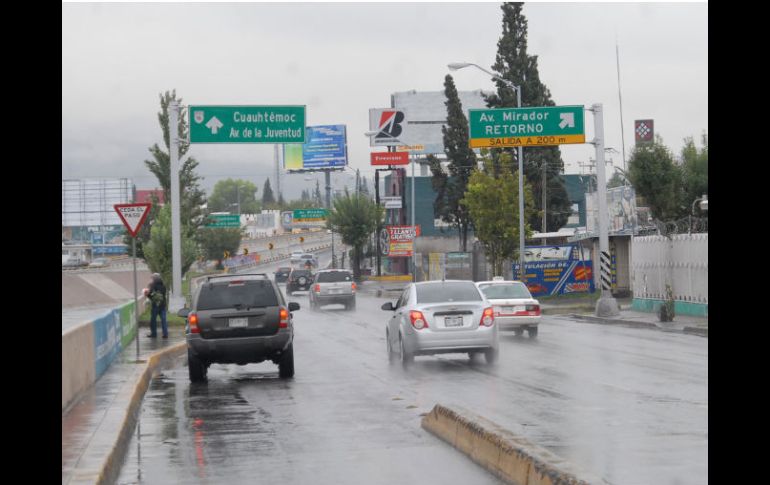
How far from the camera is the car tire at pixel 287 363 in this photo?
20000 millimetres

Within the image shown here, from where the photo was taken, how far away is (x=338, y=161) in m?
151

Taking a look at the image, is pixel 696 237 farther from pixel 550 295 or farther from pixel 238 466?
pixel 238 466

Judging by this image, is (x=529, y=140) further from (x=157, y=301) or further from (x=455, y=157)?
(x=455, y=157)

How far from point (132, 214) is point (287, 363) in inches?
236

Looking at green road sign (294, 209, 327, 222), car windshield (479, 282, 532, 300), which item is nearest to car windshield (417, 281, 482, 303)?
car windshield (479, 282, 532, 300)

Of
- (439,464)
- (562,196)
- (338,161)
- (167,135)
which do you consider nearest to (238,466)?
(439,464)

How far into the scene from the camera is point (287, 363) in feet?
66.2

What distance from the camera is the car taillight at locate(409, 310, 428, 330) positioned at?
21.1 metres

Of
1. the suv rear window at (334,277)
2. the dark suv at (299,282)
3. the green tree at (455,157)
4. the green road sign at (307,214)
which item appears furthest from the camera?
the green road sign at (307,214)

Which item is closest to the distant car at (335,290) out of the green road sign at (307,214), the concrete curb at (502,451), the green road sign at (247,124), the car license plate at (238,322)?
the green road sign at (247,124)

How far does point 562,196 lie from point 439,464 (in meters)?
67.2

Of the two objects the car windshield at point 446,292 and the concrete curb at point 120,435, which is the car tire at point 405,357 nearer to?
the car windshield at point 446,292

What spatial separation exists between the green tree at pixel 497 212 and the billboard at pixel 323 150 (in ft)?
315

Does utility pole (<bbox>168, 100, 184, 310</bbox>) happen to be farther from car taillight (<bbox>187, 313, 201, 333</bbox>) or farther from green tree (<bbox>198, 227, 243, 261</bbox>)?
green tree (<bbox>198, 227, 243, 261</bbox>)
